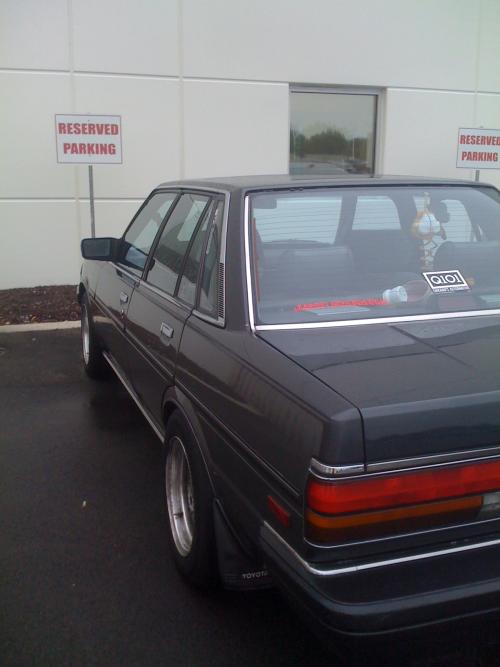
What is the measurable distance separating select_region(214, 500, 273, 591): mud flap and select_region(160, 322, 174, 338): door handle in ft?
3.00

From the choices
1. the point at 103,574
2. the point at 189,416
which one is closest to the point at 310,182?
the point at 189,416

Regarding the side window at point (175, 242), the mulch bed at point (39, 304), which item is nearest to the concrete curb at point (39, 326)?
the mulch bed at point (39, 304)

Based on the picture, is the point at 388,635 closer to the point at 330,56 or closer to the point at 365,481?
the point at 365,481

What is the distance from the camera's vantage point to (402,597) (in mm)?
1831

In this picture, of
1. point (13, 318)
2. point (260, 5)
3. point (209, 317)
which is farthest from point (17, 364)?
point (260, 5)

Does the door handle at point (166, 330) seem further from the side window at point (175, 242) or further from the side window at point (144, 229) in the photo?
the side window at point (144, 229)

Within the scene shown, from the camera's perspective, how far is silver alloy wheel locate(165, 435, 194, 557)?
301 cm

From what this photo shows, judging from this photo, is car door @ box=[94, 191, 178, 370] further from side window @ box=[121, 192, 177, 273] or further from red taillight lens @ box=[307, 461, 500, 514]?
red taillight lens @ box=[307, 461, 500, 514]

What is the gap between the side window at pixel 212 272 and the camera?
9.25 ft

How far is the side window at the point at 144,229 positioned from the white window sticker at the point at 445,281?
175 centimetres

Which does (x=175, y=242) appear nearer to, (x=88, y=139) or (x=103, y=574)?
(x=103, y=574)

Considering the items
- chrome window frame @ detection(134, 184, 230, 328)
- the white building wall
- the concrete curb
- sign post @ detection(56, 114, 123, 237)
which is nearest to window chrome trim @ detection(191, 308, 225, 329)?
chrome window frame @ detection(134, 184, 230, 328)

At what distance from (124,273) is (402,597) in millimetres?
3171

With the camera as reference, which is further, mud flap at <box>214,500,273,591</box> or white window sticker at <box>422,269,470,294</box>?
white window sticker at <box>422,269,470,294</box>
